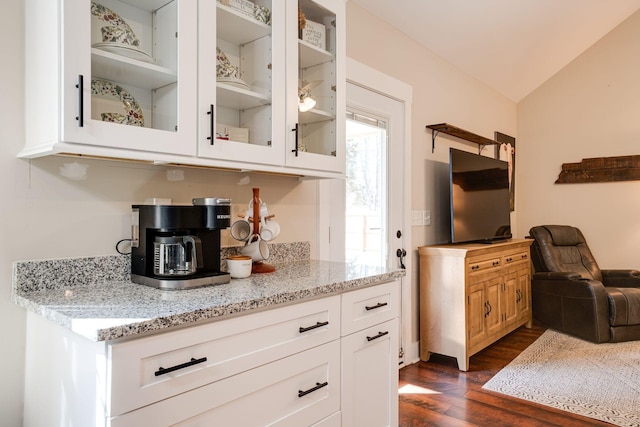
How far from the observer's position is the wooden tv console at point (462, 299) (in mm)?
3057

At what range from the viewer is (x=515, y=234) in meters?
5.34

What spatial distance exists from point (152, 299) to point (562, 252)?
4428 millimetres

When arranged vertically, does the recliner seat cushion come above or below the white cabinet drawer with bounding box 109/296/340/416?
below

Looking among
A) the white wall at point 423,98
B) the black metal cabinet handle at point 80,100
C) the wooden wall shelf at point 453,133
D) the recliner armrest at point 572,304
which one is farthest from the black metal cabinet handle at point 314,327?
the recliner armrest at point 572,304

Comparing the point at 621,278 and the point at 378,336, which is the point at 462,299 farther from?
the point at 621,278

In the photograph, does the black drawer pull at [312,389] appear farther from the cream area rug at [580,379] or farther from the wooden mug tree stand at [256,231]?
the cream area rug at [580,379]

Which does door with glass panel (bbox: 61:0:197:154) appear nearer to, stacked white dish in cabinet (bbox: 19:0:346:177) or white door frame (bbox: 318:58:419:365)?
stacked white dish in cabinet (bbox: 19:0:346:177)

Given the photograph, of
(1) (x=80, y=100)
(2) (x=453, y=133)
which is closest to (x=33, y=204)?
(1) (x=80, y=100)

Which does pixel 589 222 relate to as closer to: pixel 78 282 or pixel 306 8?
pixel 306 8

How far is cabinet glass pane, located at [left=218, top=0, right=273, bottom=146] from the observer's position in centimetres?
166

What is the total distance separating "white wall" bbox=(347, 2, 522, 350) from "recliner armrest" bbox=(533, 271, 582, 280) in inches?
46.8

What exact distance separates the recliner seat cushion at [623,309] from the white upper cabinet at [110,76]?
148 inches

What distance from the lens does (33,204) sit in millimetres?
1378

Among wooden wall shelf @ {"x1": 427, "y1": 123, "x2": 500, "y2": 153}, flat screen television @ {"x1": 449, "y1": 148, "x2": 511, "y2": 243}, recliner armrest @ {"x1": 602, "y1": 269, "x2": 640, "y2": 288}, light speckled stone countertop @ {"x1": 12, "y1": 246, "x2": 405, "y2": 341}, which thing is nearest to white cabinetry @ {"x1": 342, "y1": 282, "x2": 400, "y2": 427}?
light speckled stone countertop @ {"x1": 12, "y1": 246, "x2": 405, "y2": 341}
